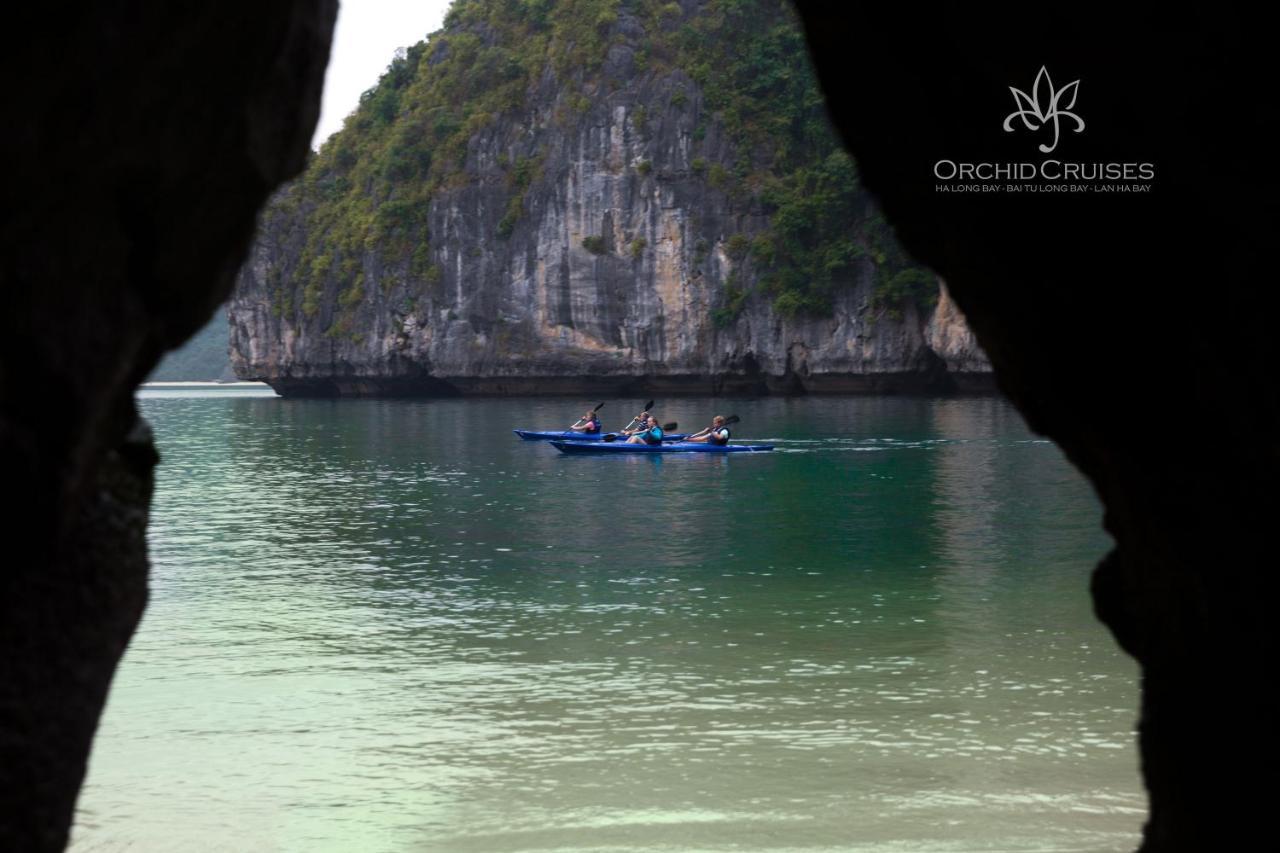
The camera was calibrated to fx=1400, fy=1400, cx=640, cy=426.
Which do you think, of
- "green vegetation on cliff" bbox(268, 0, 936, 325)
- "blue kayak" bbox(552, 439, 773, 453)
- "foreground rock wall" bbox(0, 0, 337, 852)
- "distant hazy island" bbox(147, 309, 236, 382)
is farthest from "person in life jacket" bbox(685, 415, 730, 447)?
"distant hazy island" bbox(147, 309, 236, 382)

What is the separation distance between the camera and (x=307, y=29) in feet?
11.9

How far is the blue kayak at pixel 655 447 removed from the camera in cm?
3206

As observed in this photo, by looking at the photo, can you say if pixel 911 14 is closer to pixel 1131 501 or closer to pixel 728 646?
pixel 1131 501

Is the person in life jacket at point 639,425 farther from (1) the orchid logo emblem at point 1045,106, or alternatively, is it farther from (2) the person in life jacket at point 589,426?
(1) the orchid logo emblem at point 1045,106

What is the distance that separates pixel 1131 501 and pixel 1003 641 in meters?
8.50

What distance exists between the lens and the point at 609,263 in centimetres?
6669

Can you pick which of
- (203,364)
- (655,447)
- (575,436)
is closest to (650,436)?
(655,447)

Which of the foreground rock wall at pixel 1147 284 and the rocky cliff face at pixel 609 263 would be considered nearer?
the foreground rock wall at pixel 1147 284

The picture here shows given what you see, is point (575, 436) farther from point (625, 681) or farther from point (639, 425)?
point (625, 681)

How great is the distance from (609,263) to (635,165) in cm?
478

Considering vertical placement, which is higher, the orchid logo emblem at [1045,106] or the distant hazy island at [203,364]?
the distant hazy island at [203,364]

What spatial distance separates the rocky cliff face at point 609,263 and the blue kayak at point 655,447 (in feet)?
89.4

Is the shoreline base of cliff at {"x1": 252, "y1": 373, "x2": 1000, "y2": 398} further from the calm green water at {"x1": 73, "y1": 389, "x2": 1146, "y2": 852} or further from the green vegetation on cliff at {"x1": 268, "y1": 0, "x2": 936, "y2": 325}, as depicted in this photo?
the calm green water at {"x1": 73, "y1": 389, "x2": 1146, "y2": 852}

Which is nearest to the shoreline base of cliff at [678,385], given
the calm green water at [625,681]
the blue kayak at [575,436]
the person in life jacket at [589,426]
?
the person in life jacket at [589,426]
